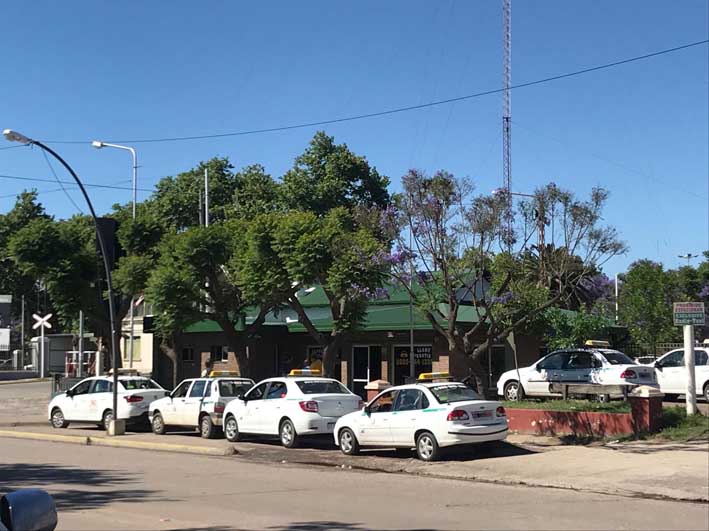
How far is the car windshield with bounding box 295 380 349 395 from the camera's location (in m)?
19.4

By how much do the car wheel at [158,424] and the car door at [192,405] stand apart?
0.97 metres

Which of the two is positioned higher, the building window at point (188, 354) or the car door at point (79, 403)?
the building window at point (188, 354)

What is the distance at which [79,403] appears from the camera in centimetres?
2556

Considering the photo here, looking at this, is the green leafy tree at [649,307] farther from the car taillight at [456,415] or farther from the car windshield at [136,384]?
the car windshield at [136,384]

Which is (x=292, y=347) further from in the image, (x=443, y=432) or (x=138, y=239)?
(x=443, y=432)

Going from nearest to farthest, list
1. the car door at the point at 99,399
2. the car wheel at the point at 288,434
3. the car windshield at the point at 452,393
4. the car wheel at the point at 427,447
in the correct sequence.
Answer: the car wheel at the point at 427,447 → the car windshield at the point at 452,393 → the car wheel at the point at 288,434 → the car door at the point at 99,399

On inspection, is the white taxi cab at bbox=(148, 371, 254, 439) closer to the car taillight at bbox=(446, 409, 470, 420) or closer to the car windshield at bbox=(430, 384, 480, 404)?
the car windshield at bbox=(430, 384, 480, 404)

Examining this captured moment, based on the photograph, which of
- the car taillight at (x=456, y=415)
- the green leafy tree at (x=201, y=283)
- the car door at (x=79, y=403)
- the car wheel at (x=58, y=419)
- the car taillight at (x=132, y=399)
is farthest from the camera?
the green leafy tree at (x=201, y=283)

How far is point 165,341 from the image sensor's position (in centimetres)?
3177

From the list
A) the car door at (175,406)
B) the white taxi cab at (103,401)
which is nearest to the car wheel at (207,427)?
the car door at (175,406)

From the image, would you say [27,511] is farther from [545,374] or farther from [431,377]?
[545,374]

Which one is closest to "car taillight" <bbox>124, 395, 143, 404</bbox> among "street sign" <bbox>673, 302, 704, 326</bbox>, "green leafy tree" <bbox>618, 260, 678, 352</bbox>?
"street sign" <bbox>673, 302, 704, 326</bbox>

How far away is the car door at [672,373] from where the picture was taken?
23.1 meters

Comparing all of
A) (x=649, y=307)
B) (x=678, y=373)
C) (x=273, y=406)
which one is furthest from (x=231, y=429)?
(x=649, y=307)
